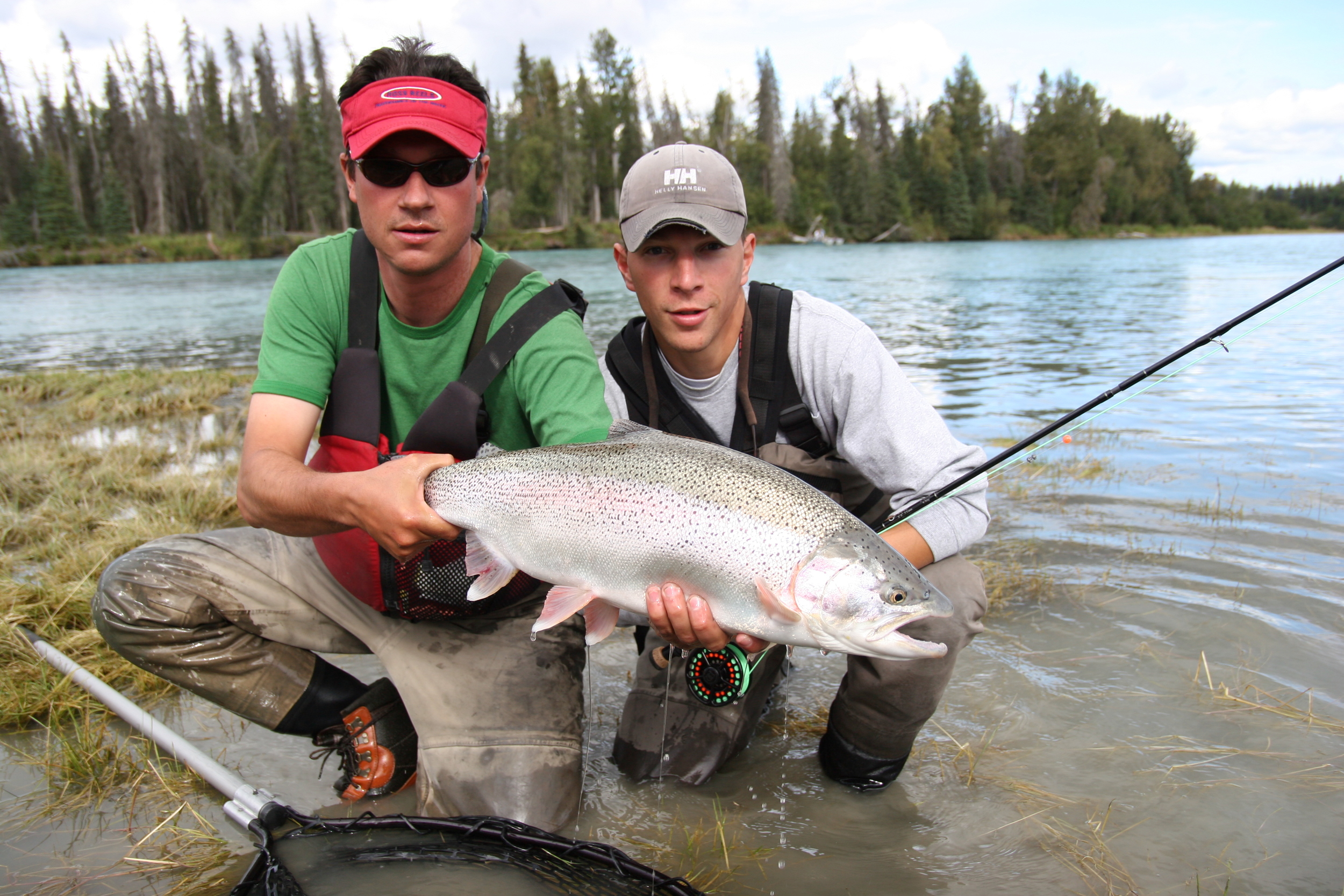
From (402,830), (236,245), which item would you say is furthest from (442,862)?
(236,245)

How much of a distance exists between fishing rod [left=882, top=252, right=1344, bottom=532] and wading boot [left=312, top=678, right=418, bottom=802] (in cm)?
192

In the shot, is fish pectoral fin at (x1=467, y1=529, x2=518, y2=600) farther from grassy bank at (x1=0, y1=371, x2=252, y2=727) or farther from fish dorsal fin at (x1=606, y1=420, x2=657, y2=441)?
→ grassy bank at (x1=0, y1=371, x2=252, y2=727)

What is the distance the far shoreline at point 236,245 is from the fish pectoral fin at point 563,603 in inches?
2183

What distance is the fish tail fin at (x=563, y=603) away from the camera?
2.47m

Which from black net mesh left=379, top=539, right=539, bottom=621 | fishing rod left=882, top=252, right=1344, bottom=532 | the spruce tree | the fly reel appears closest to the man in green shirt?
black net mesh left=379, top=539, right=539, bottom=621

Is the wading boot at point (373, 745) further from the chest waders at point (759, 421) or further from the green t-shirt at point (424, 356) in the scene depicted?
the chest waders at point (759, 421)

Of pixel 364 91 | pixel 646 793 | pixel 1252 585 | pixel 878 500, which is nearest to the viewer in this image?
pixel 364 91

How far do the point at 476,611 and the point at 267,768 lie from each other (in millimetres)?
971

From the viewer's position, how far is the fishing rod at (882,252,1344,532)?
9.37 ft

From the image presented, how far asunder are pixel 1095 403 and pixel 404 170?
8.49 ft

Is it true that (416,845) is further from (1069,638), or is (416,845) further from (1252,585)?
(1252,585)

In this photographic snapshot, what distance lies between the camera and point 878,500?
10.8 ft

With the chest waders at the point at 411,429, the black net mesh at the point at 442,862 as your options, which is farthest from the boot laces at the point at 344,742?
the black net mesh at the point at 442,862

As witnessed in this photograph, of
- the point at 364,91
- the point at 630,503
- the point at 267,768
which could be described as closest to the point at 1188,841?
the point at 630,503
